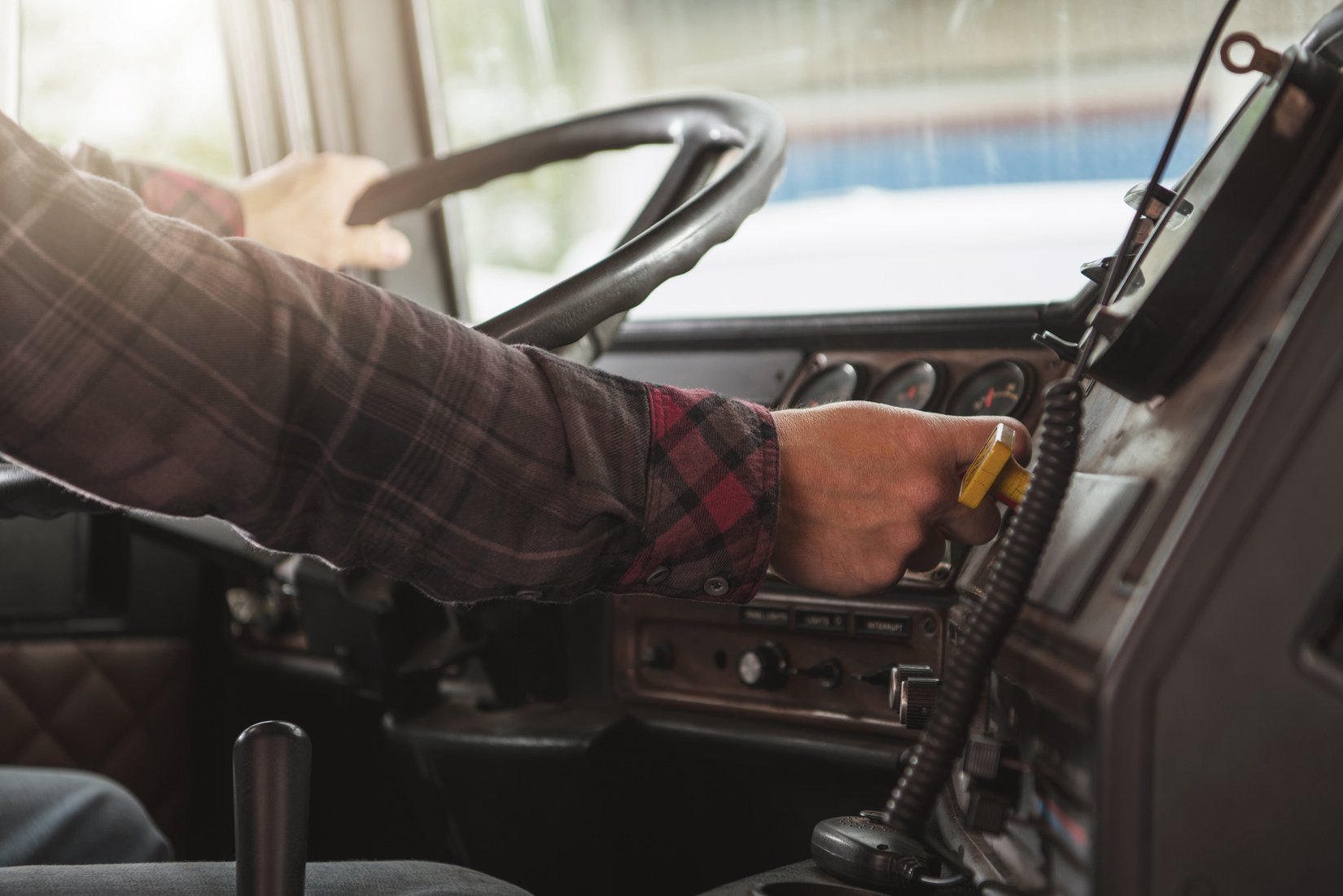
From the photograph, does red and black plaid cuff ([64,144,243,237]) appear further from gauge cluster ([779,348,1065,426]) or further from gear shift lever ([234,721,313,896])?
Result: gear shift lever ([234,721,313,896])

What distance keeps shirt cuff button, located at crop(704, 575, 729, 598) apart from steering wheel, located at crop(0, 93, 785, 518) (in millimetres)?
230

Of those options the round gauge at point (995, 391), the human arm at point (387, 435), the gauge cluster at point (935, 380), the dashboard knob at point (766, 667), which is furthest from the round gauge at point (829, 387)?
the human arm at point (387, 435)

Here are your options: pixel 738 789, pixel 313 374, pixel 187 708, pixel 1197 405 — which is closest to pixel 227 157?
pixel 187 708

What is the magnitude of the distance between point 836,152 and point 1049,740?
1.16 metres

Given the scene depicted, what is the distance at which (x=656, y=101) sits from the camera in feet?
3.67

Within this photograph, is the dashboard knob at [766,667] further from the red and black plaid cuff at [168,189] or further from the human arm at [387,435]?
the red and black plaid cuff at [168,189]

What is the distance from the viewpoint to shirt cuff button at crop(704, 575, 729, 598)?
0.71m

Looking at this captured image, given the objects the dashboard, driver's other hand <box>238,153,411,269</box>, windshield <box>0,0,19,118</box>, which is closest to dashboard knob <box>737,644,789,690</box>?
the dashboard

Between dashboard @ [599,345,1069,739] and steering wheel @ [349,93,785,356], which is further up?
steering wheel @ [349,93,785,356]

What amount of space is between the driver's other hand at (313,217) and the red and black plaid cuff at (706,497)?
955 millimetres

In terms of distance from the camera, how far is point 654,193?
41.5 inches

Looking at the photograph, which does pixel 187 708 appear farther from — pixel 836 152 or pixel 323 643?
pixel 836 152

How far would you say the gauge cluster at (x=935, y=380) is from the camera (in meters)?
1.05

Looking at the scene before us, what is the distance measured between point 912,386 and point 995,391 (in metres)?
0.09
